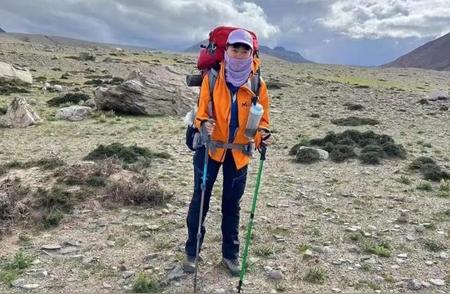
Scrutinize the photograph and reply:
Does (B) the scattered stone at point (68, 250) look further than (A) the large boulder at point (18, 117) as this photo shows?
No

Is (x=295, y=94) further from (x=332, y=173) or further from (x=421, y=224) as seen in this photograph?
(x=421, y=224)

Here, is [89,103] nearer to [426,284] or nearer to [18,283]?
[18,283]

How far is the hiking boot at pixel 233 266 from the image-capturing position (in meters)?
6.88

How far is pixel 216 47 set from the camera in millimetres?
6223

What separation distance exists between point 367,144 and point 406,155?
1.36 metres

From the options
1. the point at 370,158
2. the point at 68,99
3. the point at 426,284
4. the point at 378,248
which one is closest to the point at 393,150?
the point at 370,158

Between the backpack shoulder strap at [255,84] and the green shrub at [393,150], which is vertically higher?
the backpack shoulder strap at [255,84]

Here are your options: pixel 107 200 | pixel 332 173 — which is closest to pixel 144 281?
pixel 107 200

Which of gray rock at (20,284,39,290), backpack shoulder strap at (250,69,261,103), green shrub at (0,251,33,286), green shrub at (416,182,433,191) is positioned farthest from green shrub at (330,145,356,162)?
gray rock at (20,284,39,290)

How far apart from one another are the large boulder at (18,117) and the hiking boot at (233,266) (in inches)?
541

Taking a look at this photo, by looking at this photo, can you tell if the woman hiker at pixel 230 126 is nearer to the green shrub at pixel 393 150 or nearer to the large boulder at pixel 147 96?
the green shrub at pixel 393 150

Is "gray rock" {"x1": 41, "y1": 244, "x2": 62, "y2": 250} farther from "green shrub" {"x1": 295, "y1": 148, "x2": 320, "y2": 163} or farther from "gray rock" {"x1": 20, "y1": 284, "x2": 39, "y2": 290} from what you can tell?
"green shrub" {"x1": 295, "y1": 148, "x2": 320, "y2": 163}

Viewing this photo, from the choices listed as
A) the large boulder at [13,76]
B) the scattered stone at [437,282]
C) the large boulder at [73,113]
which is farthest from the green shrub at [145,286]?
the large boulder at [13,76]

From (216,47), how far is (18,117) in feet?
47.8
